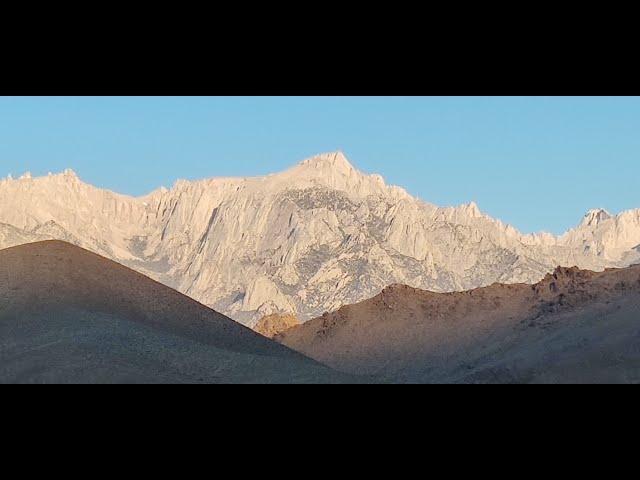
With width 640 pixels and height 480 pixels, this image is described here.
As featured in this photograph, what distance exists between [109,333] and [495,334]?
29.7 meters

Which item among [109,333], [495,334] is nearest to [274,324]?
[495,334]

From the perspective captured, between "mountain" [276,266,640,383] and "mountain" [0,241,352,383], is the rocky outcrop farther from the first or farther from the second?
"mountain" [0,241,352,383]

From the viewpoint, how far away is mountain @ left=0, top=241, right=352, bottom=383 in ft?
79.9

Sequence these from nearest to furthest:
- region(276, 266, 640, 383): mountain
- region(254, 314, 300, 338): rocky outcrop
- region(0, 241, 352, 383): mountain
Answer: region(0, 241, 352, 383): mountain → region(276, 266, 640, 383): mountain → region(254, 314, 300, 338): rocky outcrop

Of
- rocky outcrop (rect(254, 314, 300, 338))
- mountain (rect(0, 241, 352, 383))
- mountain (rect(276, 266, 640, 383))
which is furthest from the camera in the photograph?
rocky outcrop (rect(254, 314, 300, 338))

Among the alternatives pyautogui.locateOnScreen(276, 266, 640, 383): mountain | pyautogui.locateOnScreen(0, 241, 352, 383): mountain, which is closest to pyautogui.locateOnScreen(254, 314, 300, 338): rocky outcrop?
pyautogui.locateOnScreen(276, 266, 640, 383): mountain

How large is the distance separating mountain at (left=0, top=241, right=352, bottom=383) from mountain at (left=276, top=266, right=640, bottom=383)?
456 inches

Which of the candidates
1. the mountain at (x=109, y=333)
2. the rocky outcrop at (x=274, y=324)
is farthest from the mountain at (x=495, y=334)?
the mountain at (x=109, y=333)

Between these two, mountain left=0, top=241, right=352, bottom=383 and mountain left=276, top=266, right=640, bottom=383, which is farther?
mountain left=276, top=266, right=640, bottom=383

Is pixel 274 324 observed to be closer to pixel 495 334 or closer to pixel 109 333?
pixel 495 334
